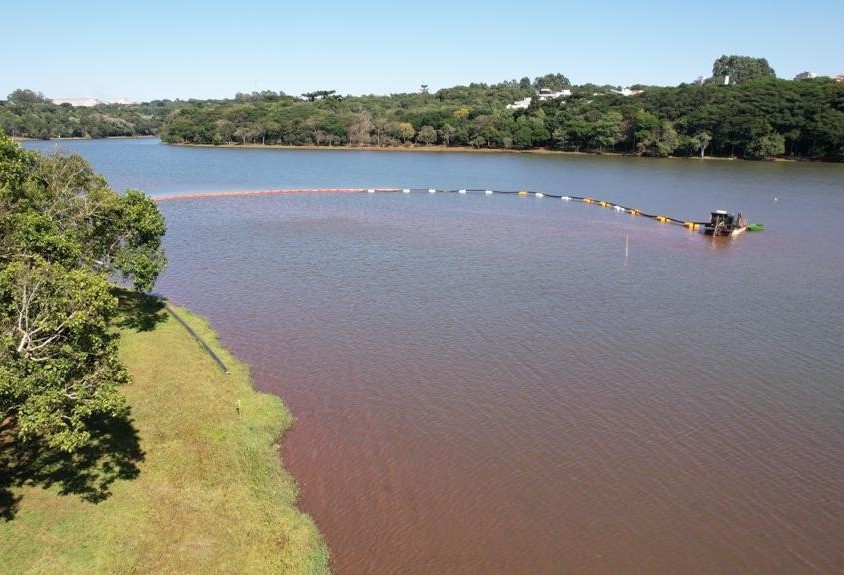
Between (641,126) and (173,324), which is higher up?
(641,126)

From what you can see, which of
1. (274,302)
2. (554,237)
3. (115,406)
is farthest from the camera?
(554,237)

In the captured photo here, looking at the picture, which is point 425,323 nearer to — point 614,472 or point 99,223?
point 614,472

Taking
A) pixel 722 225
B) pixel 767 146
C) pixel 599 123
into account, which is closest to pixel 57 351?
pixel 722 225

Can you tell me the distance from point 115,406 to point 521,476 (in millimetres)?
12603

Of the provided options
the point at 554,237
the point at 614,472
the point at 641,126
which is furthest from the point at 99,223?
the point at 641,126

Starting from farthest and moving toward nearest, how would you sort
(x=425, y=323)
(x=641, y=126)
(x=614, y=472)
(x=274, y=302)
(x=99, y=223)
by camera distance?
(x=641, y=126)
(x=274, y=302)
(x=425, y=323)
(x=99, y=223)
(x=614, y=472)

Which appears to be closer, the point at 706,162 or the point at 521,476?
the point at 521,476

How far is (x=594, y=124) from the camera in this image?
461ft

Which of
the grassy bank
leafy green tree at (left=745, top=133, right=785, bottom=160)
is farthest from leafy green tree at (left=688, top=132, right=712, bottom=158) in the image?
the grassy bank

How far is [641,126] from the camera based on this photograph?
13412 centimetres

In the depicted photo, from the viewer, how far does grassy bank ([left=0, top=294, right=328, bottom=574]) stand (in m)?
15.1

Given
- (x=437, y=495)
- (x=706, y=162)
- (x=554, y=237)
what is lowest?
(x=437, y=495)

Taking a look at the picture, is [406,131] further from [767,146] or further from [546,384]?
[546,384]

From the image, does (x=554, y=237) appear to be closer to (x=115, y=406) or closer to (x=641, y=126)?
(x=115, y=406)
